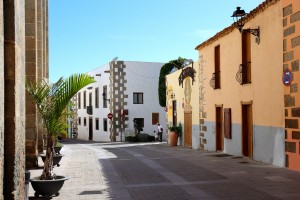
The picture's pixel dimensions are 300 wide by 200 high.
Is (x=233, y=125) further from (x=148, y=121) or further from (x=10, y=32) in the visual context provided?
(x=148, y=121)

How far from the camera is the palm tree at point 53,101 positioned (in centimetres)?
792

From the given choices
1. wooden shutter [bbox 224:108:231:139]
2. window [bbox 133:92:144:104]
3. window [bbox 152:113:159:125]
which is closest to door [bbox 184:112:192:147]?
wooden shutter [bbox 224:108:231:139]

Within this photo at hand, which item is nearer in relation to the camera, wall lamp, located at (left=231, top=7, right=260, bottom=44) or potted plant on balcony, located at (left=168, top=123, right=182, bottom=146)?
wall lamp, located at (left=231, top=7, right=260, bottom=44)

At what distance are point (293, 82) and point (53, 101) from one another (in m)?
6.72

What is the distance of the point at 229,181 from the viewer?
373 inches

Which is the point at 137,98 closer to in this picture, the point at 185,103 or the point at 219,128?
the point at 185,103

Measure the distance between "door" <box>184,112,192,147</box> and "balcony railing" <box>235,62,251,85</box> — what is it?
7014mm

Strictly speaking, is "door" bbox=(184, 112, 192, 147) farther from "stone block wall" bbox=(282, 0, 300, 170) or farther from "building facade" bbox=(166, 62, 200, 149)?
"stone block wall" bbox=(282, 0, 300, 170)

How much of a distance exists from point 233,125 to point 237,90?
4.69 feet

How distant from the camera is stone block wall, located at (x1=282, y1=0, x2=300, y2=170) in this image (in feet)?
35.3

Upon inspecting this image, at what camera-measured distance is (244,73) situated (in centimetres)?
1464

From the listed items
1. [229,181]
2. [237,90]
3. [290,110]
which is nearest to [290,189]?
[229,181]

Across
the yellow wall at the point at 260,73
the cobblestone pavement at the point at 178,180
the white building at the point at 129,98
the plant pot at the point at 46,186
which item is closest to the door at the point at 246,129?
the yellow wall at the point at 260,73

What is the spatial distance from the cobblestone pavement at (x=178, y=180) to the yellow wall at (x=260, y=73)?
184 centimetres
